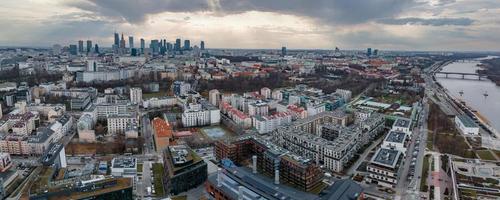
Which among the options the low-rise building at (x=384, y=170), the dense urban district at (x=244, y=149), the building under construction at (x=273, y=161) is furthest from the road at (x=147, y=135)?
the low-rise building at (x=384, y=170)

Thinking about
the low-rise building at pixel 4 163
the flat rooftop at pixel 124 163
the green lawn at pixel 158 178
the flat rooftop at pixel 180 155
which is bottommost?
the green lawn at pixel 158 178

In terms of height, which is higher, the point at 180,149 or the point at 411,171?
the point at 180,149

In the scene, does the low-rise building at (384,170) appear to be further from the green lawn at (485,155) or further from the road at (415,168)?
the green lawn at (485,155)

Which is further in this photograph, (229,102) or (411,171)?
(229,102)

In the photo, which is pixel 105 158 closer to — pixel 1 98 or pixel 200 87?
pixel 1 98

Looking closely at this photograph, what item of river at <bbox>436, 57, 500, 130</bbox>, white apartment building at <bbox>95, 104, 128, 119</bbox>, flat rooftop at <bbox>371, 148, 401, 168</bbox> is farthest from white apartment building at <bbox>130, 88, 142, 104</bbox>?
river at <bbox>436, 57, 500, 130</bbox>

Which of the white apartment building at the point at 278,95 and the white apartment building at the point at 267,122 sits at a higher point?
the white apartment building at the point at 278,95

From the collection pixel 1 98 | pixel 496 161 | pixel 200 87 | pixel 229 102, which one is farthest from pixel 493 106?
pixel 1 98
